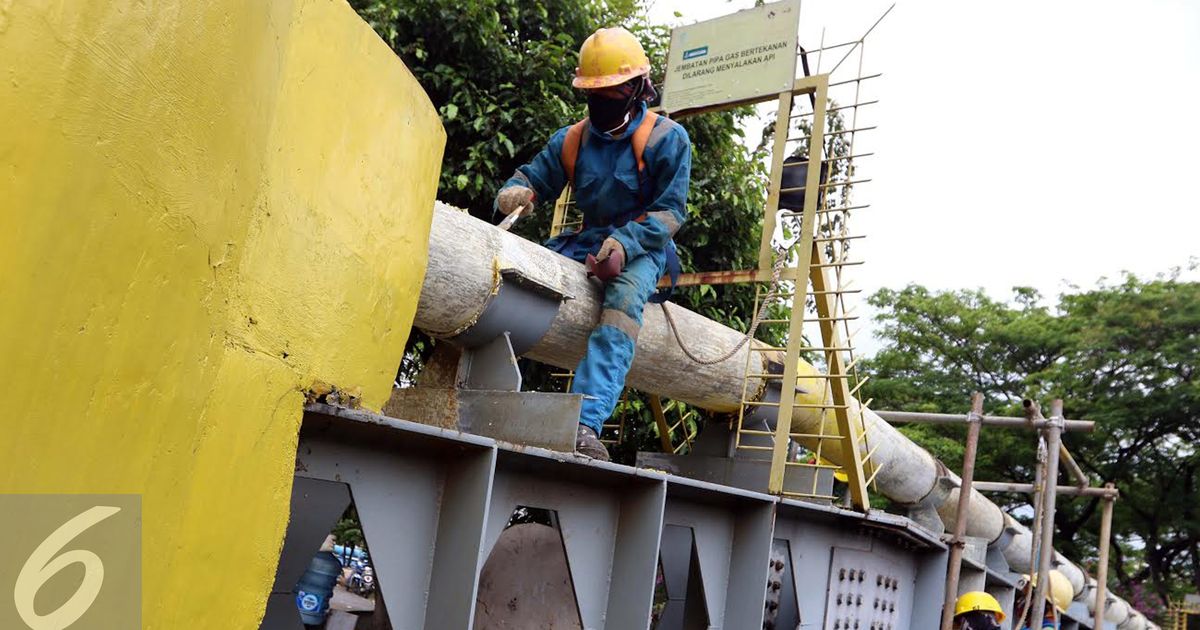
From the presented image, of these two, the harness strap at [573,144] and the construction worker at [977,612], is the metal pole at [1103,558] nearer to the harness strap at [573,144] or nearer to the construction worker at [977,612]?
the construction worker at [977,612]

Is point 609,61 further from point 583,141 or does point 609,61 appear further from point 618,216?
point 618,216

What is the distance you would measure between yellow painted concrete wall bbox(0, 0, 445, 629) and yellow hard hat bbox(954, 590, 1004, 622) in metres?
5.33

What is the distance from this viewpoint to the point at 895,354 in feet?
79.6

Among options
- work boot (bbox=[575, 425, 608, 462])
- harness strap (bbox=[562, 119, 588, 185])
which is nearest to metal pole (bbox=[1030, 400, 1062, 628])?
harness strap (bbox=[562, 119, 588, 185])

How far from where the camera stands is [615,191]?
482 cm

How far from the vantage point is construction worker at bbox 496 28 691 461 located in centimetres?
429

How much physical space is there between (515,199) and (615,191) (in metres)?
0.45

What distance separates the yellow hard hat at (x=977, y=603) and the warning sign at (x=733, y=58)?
3.61m

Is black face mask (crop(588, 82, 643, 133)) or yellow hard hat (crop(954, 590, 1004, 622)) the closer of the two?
black face mask (crop(588, 82, 643, 133))

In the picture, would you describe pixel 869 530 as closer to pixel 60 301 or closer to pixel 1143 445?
pixel 60 301

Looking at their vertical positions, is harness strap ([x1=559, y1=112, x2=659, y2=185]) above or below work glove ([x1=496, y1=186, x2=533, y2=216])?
above

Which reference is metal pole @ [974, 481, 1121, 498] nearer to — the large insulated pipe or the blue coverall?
the large insulated pipe

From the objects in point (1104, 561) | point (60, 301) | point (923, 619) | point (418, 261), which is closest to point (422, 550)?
point (418, 261)

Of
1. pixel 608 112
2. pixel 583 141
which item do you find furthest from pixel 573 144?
pixel 608 112
